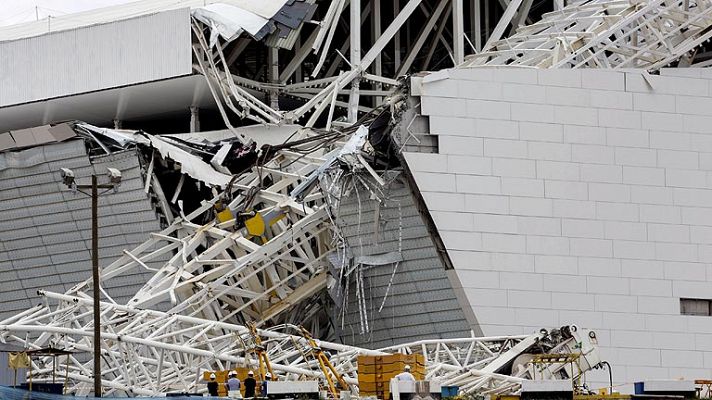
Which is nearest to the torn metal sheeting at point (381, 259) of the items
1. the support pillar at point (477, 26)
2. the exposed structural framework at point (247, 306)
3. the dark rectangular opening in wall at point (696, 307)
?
the exposed structural framework at point (247, 306)

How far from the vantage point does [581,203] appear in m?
62.1

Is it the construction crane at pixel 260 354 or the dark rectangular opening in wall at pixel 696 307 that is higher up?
the dark rectangular opening in wall at pixel 696 307

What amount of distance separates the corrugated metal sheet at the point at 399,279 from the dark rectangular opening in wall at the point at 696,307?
767cm

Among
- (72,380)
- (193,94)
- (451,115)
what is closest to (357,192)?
(451,115)

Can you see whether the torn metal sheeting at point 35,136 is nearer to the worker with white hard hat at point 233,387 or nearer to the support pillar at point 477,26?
the support pillar at point 477,26

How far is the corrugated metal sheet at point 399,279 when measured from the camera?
201 ft

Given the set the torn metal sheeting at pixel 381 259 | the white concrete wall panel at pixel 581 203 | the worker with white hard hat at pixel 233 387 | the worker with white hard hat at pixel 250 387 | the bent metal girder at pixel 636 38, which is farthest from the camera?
the bent metal girder at pixel 636 38

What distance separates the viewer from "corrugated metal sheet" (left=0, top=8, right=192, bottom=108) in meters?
75.5

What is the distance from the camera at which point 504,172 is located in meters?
61.8

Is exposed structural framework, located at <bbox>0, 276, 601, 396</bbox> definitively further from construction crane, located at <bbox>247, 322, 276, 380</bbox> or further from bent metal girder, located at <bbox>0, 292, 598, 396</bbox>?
construction crane, located at <bbox>247, 322, 276, 380</bbox>

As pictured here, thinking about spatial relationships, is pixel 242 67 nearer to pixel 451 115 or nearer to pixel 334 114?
pixel 334 114

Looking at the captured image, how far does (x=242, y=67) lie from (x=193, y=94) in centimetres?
404

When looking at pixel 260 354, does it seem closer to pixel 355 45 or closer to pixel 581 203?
pixel 581 203

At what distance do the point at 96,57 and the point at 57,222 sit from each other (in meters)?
7.64
